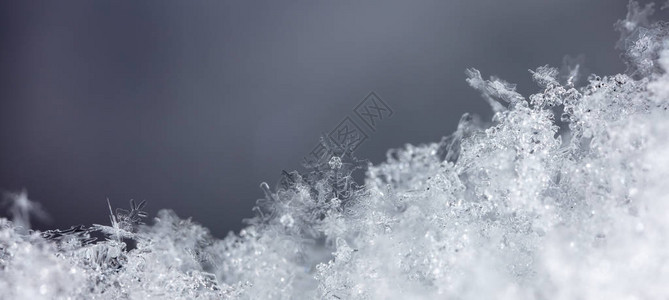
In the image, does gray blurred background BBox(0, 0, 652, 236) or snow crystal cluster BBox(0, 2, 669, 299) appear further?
gray blurred background BBox(0, 0, 652, 236)

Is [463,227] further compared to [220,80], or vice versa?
[220,80]

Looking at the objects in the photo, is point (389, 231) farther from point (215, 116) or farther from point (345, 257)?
point (215, 116)

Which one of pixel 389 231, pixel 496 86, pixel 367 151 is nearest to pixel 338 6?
pixel 367 151

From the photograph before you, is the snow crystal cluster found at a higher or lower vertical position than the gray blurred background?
lower

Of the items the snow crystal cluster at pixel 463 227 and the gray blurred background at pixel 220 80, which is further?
the gray blurred background at pixel 220 80
